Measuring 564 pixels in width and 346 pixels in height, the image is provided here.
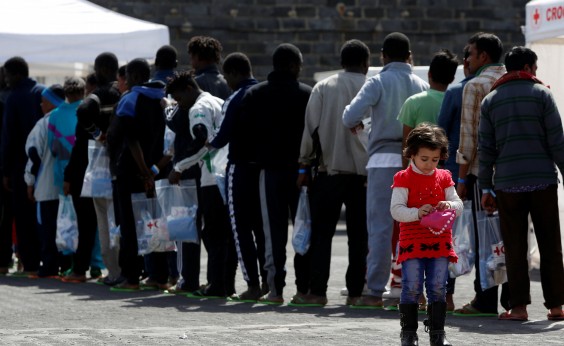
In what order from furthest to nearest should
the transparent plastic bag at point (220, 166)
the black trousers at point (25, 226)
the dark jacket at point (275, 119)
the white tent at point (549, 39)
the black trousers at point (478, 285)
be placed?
the black trousers at point (25, 226), the white tent at point (549, 39), the transparent plastic bag at point (220, 166), the dark jacket at point (275, 119), the black trousers at point (478, 285)

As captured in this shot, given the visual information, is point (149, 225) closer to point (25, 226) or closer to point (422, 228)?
point (25, 226)

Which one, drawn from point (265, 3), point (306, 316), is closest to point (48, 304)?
point (306, 316)

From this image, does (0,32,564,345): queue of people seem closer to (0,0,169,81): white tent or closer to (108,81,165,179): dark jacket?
(108,81,165,179): dark jacket

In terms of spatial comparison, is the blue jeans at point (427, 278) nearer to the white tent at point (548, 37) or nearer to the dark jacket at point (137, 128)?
the dark jacket at point (137, 128)

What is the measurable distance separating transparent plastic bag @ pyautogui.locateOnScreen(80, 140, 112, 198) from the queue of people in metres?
0.07

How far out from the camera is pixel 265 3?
2820cm

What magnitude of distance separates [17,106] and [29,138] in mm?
527

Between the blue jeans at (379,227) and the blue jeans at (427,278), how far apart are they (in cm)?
227

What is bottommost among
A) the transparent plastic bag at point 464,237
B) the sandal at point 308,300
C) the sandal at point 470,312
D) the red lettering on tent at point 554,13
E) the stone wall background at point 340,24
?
the sandal at point 470,312

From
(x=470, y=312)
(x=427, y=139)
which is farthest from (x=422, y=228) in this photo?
(x=470, y=312)

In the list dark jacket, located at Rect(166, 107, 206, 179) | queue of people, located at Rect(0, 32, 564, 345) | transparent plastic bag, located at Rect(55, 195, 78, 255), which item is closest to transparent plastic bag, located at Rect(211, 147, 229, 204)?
queue of people, located at Rect(0, 32, 564, 345)

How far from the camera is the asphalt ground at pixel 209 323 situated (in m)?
8.76

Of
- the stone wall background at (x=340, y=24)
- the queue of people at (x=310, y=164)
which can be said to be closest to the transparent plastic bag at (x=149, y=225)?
the queue of people at (x=310, y=164)

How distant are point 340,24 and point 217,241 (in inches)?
671
